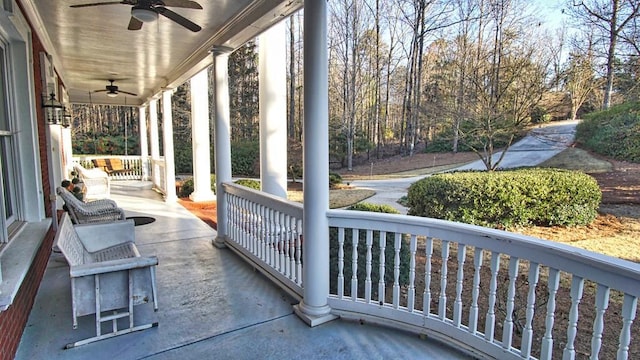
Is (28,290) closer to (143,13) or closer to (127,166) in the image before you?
(143,13)

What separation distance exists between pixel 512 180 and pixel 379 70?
13.9 metres

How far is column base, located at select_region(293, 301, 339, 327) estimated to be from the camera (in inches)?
112

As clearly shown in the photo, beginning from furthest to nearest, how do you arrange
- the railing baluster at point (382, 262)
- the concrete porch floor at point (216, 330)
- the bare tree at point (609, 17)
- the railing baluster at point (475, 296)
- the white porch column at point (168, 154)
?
the white porch column at point (168, 154)
the bare tree at point (609, 17)
the railing baluster at point (382, 262)
the concrete porch floor at point (216, 330)
the railing baluster at point (475, 296)

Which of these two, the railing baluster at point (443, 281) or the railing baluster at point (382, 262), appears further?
the railing baluster at point (382, 262)

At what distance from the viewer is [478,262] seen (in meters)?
2.30

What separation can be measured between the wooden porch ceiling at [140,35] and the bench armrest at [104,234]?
6.74 feet

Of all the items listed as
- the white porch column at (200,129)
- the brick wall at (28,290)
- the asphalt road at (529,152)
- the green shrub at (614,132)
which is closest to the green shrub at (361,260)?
the brick wall at (28,290)

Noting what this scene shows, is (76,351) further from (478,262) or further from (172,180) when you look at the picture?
(172,180)

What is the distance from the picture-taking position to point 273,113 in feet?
17.0

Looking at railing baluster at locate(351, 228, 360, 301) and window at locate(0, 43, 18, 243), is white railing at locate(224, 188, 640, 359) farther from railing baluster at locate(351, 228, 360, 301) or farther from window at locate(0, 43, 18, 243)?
window at locate(0, 43, 18, 243)

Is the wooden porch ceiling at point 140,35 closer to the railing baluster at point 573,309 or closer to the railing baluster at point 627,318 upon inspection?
the railing baluster at point 573,309

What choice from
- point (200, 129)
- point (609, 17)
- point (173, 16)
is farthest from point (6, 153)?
point (609, 17)

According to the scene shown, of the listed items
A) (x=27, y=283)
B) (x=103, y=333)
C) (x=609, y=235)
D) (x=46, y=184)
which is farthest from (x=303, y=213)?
(x=609, y=235)

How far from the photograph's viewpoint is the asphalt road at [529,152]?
418 inches
